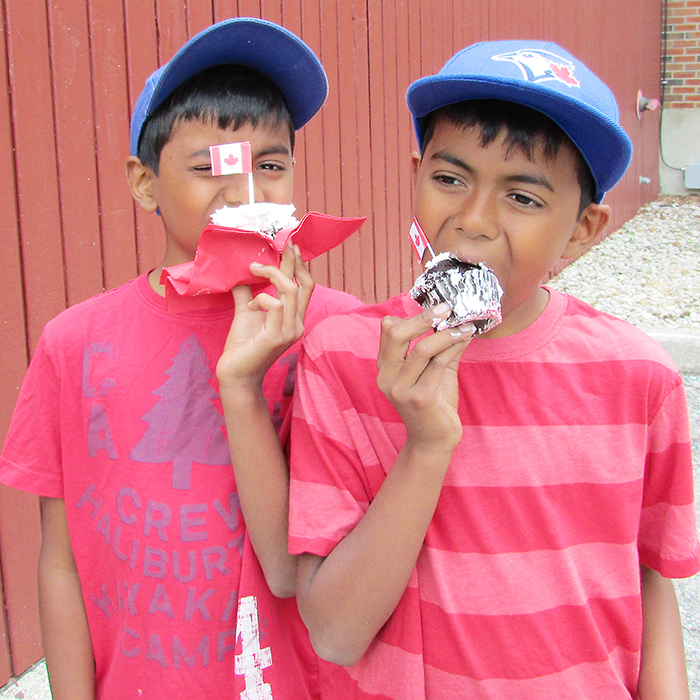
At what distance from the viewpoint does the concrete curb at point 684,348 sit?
646cm

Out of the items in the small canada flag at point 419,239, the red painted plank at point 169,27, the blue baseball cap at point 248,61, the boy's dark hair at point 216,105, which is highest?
the red painted plank at point 169,27

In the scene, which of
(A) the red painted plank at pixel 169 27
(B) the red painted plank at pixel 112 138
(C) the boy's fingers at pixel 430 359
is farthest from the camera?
(A) the red painted plank at pixel 169 27

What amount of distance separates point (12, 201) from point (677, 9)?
12931mm

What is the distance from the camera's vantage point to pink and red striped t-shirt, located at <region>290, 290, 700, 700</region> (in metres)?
1.33

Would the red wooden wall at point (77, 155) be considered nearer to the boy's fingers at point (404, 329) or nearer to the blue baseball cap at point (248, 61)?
the blue baseball cap at point (248, 61)

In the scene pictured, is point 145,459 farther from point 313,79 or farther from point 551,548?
point 313,79

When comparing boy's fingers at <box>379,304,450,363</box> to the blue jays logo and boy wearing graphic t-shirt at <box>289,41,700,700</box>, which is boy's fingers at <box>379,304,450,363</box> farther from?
the blue jays logo

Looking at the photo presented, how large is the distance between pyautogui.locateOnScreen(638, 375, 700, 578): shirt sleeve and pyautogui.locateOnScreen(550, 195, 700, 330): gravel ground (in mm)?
5973

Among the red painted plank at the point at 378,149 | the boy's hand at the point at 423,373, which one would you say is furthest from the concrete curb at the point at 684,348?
the boy's hand at the point at 423,373

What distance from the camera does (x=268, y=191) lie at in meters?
1.62

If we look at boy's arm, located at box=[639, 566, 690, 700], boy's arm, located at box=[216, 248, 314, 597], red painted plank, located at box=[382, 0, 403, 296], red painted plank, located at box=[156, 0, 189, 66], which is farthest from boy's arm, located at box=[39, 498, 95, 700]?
red painted plank, located at box=[382, 0, 403, 296]

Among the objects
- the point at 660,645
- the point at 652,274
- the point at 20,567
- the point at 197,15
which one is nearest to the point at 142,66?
the point at 197,15

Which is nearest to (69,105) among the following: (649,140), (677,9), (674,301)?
(674,301)

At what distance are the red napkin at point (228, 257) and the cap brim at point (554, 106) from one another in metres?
0.29
